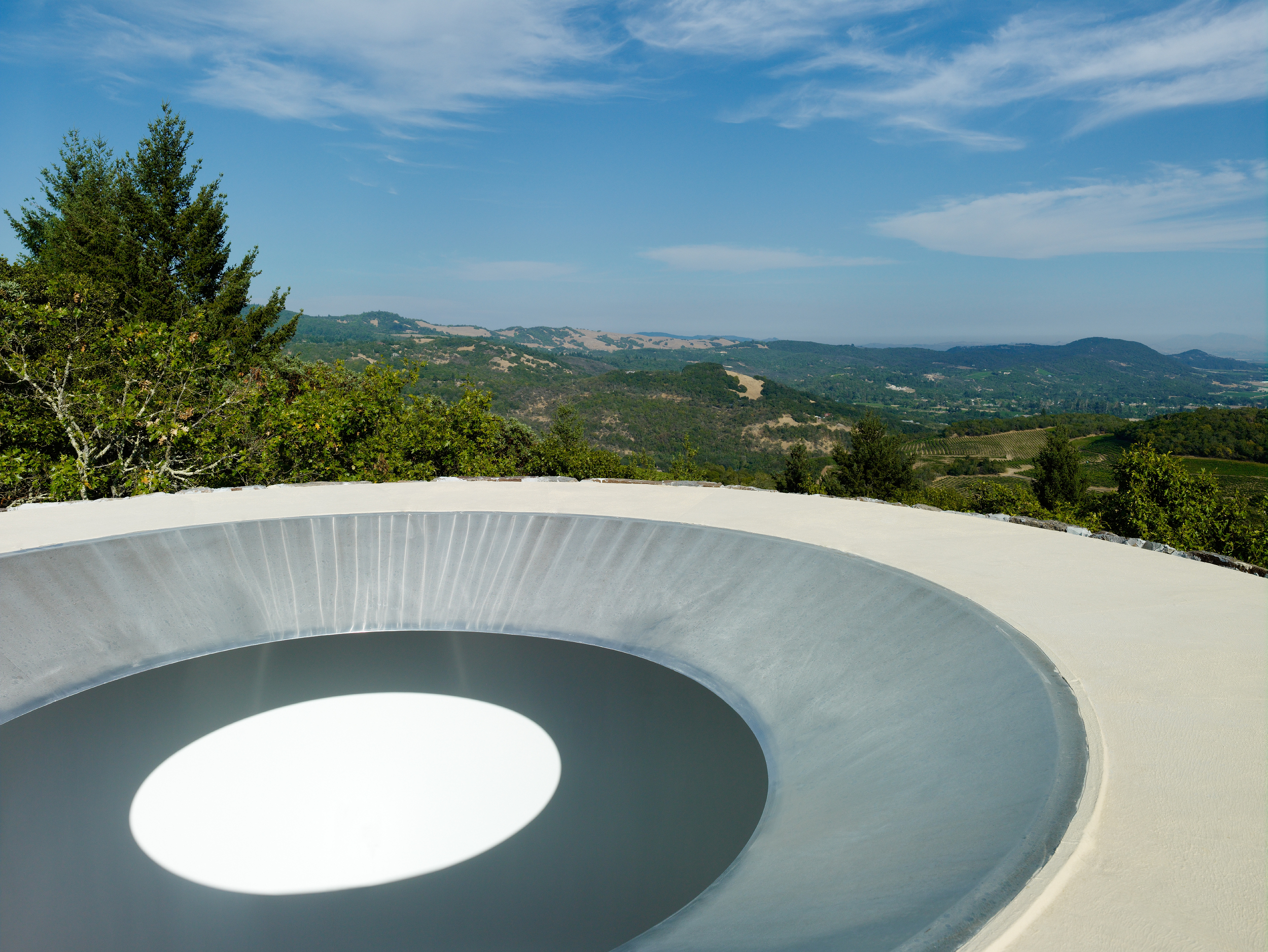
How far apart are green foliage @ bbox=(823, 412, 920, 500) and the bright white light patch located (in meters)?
35.9

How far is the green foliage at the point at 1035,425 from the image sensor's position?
90500 mm

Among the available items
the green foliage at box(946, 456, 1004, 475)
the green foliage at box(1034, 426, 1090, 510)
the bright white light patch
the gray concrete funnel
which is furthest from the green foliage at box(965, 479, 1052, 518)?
the green foliage at box(946, 456, 1004, 475)

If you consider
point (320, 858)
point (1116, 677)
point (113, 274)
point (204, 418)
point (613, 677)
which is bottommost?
point (320, 858)

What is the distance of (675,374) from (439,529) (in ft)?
416

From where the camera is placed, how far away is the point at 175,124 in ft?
81.5

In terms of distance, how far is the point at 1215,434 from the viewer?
6619 cm

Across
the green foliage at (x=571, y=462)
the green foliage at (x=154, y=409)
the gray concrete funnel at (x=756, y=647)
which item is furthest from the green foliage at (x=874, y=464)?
the gray concrete funnel at (x=756, y=647)

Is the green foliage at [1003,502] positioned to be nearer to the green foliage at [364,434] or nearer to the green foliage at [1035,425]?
the green foliage at [364,434]

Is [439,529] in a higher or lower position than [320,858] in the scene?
higher

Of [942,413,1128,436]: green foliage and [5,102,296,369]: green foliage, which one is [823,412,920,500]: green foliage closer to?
[5,102,296,369]: green foliage

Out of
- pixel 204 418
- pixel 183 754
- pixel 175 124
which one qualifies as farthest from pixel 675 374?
pixel 183 754

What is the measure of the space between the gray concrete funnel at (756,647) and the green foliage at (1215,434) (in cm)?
6433

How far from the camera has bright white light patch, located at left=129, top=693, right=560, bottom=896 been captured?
4.67 metres

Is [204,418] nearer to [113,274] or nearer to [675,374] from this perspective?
[113,274]
